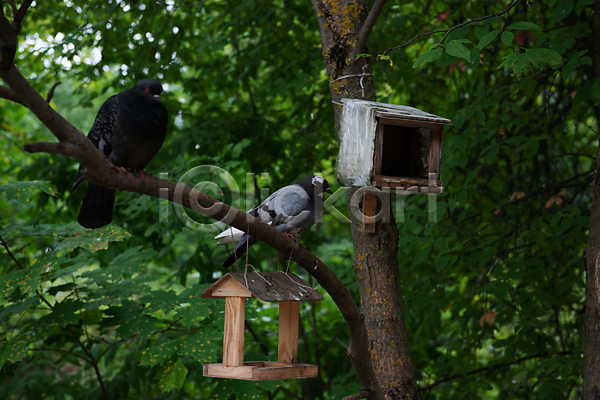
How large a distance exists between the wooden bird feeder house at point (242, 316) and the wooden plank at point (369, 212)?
24.0 inches

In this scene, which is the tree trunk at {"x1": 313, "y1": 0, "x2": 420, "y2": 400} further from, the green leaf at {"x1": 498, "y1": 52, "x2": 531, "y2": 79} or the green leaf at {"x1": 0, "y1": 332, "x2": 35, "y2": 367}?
the green leaf at {"x1": 0, "y1": 332, "x2": 35, "y2": 367}

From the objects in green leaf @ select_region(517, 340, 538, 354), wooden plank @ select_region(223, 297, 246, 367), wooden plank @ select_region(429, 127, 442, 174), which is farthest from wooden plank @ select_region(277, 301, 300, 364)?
green leaf @ select_region(517, 340, 538, 354)

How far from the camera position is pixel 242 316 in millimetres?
2080

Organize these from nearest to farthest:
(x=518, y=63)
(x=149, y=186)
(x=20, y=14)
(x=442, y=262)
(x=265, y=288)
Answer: (x=20, y=14)
(x=149, y=186)
(x=265, y=288)
(x=518, y=63)
(x=442, y=262)

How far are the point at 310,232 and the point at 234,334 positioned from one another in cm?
245

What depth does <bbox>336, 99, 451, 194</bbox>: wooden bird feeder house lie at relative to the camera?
2199 mm

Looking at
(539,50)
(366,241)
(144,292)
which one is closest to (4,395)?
(144,292)

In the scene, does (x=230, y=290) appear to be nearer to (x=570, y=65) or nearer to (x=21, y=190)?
(x=21, y=190)

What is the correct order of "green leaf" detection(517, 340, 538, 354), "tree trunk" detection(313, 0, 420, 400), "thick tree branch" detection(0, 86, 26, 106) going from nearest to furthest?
"thick tree branch" detection(0, 86, 26, 106)
"tree trunk" detection(313, 0, 420, 400)
"green leaf" detection(517, 340, 538, 354)

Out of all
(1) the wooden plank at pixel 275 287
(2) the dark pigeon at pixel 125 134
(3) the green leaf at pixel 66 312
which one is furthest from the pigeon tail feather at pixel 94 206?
(1) the wooden plank at pixel 275 287

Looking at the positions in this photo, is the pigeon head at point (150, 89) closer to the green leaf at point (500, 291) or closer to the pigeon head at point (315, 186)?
the pigeon head at point (315, 186)

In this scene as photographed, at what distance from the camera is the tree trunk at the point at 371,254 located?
8.07 feet

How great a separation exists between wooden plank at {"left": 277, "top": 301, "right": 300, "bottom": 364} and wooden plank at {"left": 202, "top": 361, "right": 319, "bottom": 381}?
8 centimetres

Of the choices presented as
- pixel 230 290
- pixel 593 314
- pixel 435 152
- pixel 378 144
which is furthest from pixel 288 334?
pixel 593 314
